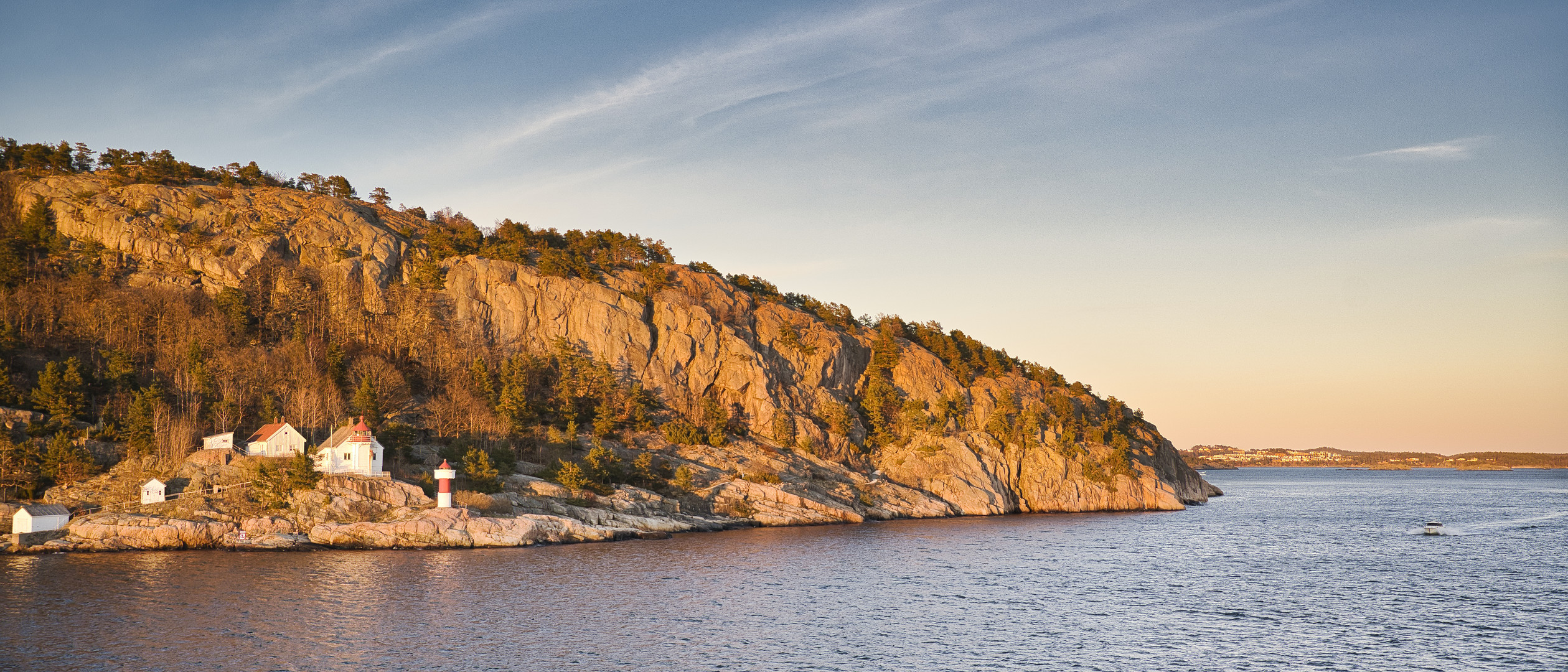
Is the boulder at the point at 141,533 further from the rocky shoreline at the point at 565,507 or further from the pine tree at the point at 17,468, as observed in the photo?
the pine tree at the point at 17,468

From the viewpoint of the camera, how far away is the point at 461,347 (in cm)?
12262

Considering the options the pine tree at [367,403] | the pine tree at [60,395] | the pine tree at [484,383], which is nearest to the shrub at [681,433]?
the pine tree at [484,383]

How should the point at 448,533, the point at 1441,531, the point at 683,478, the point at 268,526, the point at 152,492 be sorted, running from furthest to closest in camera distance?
the point at 683,478
the point at 1441,531
the point at 448,533
the point at 152,492
the point at 268,526

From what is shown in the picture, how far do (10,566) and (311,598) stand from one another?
83.0ft

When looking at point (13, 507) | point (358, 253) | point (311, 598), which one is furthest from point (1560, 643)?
point (358, 253)

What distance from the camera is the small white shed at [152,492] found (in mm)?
74188

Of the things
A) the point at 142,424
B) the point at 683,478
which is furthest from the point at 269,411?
the point at 683,478

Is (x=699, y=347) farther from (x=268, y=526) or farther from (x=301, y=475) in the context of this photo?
(x=268, y=526)

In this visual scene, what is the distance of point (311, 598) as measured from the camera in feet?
163

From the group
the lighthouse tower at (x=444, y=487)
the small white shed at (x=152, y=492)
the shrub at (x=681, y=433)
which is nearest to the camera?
the small white shed at (x=152, y=492)

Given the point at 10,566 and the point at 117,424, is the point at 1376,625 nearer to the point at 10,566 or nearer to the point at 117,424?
the point at 10,566

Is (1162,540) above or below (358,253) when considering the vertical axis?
below

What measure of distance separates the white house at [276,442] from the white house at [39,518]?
14.6m

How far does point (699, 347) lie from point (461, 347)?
32.1 meters
